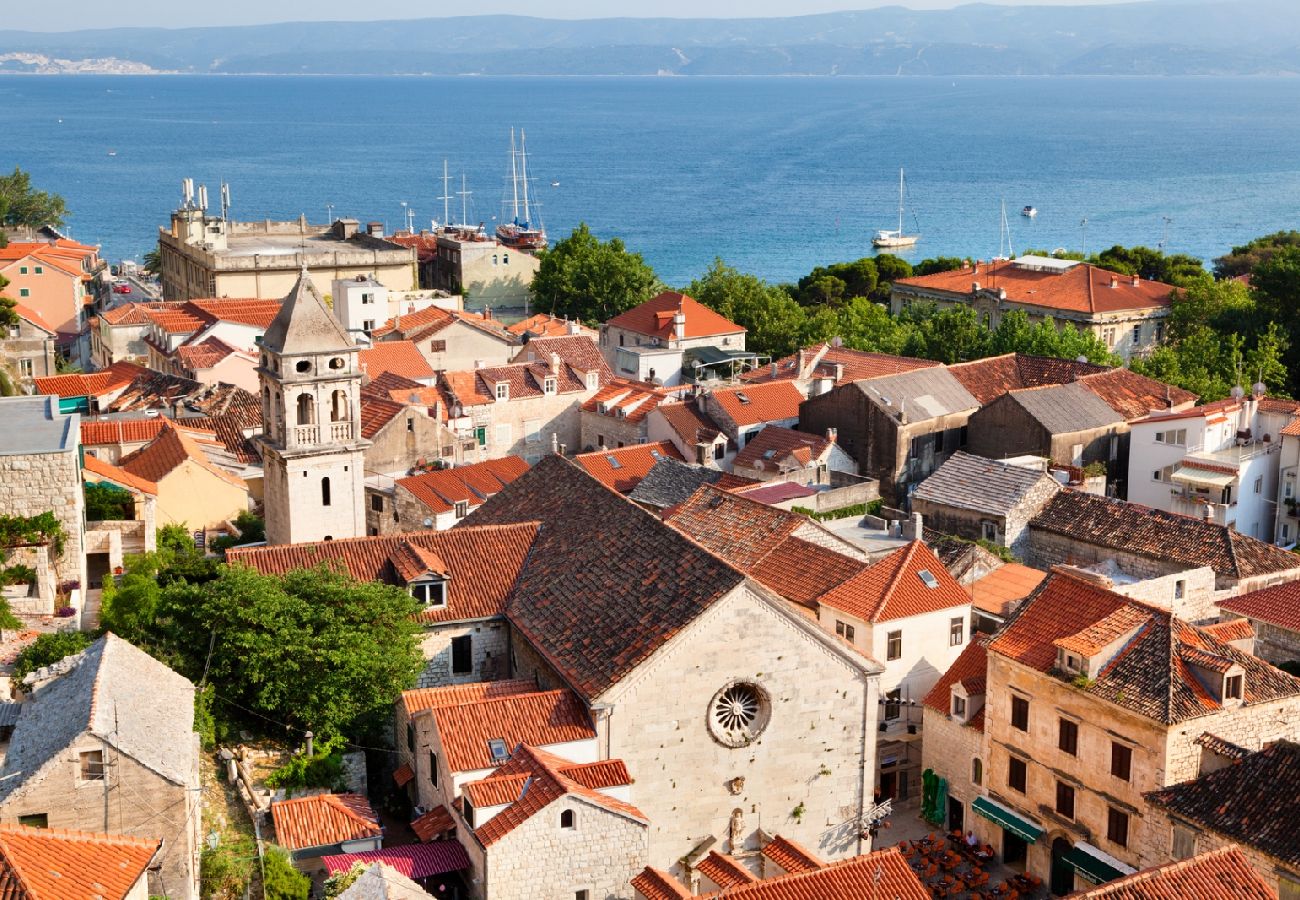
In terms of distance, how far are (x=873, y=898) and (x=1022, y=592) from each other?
658 inches

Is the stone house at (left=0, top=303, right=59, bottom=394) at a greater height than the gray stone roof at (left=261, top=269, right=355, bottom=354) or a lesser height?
lesser

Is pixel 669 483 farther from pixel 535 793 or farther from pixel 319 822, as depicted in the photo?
pixel 535 793

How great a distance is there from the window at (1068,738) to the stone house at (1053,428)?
23.9 m

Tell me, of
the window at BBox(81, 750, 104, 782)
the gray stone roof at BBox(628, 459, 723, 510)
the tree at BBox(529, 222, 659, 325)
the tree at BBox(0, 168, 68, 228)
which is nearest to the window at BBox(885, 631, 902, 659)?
the gray stone roof at BBox(628, 459, 723, 510)

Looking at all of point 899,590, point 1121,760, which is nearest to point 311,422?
point 899,590

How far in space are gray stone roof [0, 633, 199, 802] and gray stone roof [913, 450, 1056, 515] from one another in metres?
26.7

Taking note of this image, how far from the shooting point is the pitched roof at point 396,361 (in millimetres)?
62656

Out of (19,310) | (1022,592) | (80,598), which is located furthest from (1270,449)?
(19,310)

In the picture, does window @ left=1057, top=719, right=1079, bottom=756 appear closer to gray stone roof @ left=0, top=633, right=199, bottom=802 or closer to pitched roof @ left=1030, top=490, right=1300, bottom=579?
pitched roof @ left=1030, top=490, right=1300, bottom=579

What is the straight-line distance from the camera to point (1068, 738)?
1204 inches

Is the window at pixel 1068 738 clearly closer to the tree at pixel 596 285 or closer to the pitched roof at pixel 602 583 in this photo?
the pitched roof at pixel 602 583

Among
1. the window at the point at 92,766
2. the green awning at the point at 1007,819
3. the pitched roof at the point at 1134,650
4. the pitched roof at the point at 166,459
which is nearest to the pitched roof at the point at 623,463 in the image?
the pitched roof at the point at 166,459

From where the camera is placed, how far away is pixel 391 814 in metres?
30.2

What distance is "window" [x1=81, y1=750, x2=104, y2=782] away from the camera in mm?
22109
